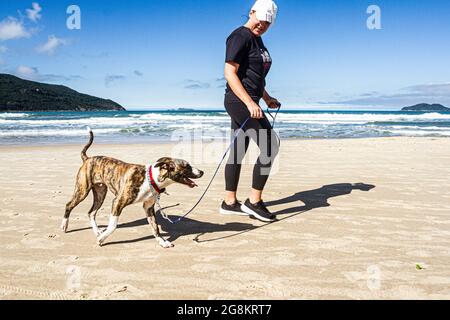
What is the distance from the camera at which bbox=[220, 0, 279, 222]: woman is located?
4391mm

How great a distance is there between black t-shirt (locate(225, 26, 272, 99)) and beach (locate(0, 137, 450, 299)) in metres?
1.61

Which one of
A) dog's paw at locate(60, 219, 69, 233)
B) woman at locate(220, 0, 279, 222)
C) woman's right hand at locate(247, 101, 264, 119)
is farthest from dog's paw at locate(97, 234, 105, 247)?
woman's right hand at locate(247, 101, 264, 119)

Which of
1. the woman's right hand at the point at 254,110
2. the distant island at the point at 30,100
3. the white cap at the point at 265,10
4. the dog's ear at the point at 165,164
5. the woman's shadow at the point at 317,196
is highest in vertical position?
the distant island at the point at 30,100

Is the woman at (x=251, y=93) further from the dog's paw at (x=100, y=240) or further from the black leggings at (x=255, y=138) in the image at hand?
the dog's paw at (x=100, y=240)

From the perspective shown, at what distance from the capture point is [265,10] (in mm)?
4359

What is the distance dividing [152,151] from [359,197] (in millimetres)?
7643

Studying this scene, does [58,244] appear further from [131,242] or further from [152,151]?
[152,151]

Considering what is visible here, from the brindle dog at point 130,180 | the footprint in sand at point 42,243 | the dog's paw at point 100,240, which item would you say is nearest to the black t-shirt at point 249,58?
the brindle dog at point 130,180

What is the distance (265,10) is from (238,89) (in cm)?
89

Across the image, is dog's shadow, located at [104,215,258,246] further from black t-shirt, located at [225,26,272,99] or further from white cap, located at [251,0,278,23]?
white cap, located at [251,0,278,23]

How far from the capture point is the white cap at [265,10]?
4.35 m

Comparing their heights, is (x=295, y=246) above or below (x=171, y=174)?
below

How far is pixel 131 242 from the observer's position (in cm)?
412
